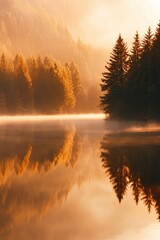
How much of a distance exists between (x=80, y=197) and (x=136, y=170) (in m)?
4.80

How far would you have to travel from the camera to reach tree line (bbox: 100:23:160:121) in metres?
53.8

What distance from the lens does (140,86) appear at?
5512 centimetres

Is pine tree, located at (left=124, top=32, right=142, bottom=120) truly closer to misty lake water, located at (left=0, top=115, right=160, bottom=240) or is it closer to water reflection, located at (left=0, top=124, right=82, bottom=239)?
water reflection, located at (left=0, top=124, right=82, bottom=239)

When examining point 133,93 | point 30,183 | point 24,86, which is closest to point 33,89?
point 24,86

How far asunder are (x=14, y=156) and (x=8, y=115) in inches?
3396

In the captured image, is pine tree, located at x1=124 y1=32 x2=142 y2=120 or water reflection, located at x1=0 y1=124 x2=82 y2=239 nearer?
water reflection, located at x1=0 y1=124 x2=82 y2=239

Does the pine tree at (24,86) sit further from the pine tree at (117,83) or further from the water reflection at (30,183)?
the water reflection at (30,183)

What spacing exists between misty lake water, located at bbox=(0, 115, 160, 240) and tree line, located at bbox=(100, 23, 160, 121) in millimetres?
31660

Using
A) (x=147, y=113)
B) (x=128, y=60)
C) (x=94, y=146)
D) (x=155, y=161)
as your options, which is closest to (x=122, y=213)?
(x=155, y=161)

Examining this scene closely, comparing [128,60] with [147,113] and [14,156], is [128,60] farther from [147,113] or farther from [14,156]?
[14,156]

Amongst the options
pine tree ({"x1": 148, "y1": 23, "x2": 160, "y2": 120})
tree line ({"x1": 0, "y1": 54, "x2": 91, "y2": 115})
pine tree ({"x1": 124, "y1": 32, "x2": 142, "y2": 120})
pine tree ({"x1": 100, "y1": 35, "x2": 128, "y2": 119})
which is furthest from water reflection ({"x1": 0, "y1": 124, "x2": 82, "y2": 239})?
tree line ({"x1": 0, "y1": 54, "x2": 91, "y2": 115})

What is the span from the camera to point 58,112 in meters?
115

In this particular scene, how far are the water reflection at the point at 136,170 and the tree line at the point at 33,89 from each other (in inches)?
3241

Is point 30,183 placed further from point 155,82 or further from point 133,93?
point 133,93
